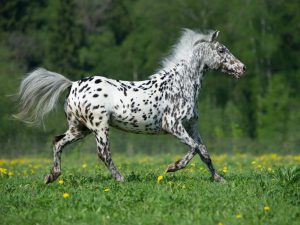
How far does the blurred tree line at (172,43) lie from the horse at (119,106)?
89.4 ft

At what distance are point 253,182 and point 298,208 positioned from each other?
7.78 feet

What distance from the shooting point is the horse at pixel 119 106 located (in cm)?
1260

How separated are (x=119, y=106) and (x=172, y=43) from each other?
43861 millimetres

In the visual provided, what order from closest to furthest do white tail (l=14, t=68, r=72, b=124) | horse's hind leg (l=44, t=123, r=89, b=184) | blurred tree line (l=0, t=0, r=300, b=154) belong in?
horse's hind leg (l=44, t=123, r=89, b=184) → white tail (l=14, t=68, r=72, b=124) → blurred tree line (l=0, t=0, r=300, b=154)

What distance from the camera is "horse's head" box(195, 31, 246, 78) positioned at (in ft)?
45.2

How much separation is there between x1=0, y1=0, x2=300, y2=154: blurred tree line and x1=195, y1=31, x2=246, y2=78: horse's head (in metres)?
26.4

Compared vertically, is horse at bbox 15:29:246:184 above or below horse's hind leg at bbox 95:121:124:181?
above

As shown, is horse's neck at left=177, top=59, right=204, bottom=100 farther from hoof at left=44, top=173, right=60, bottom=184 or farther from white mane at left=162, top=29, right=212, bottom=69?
hoof at left=44, top=173, right=60, bottom=184

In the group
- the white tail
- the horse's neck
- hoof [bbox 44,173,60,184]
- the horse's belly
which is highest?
the horse's neck

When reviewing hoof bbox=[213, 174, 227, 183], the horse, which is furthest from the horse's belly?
hoof bbox=[213, 174, 227, 183]

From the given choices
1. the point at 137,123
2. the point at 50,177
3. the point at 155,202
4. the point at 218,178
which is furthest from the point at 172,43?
the point at 155,202

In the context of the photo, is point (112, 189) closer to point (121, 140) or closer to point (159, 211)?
point (159, 211)

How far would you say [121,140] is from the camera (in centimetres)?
3075

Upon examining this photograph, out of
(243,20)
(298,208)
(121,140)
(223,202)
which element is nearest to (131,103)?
(223,202)
